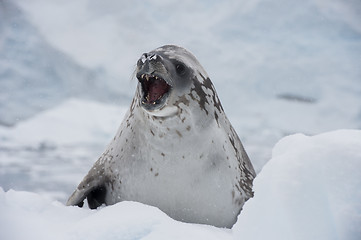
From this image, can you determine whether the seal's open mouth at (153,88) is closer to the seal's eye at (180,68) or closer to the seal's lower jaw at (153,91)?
the seal's lower jaw at (153,91)

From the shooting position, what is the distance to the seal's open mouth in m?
2.83

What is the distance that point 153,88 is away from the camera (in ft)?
9.81

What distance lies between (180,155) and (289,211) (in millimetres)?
1348

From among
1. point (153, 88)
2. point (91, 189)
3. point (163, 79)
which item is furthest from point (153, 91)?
point (91, 189)

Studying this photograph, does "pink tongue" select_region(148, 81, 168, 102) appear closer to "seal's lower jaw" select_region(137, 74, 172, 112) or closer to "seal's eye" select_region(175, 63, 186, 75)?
"seal's lower jaw" select_region(137, 74, 172, 112)

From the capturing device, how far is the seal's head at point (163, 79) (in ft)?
9.07

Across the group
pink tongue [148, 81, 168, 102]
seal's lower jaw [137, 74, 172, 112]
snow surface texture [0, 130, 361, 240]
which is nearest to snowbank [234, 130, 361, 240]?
snow surface texture [0, 130, 361, 240]

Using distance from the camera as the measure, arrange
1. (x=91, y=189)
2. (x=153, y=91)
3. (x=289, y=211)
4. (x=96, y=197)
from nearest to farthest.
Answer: (x=289, y=211) → (x=153, y=91) → (x=91, y=189) → (x=96, y=197)

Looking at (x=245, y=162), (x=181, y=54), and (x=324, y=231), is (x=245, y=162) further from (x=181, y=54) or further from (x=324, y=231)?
(x=324, y=231)

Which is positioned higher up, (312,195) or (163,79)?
(163,79)

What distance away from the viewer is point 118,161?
336 cm

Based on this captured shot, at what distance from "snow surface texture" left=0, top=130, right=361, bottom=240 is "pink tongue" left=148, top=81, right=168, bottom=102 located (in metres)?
1.11

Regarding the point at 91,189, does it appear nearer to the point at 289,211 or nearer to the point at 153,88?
the point at 153,88

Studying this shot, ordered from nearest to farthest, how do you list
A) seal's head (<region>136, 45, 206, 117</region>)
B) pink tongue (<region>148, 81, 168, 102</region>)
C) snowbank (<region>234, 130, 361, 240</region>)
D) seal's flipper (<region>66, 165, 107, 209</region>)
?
snowbank (<region>234, 130, 361, 240</region>), seal's head (<region>136, 45, 206, 117</region>), pink tongue (<region>148, 81, 168, 102</region>), seal's flipper (<region>66, 165, 107, 209</region>)
